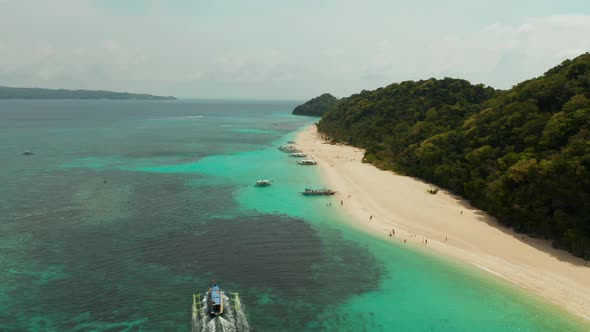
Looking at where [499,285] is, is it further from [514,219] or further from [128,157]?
[128,157]

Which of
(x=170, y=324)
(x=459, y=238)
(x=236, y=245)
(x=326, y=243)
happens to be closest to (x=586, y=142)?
(x=459, y=238)

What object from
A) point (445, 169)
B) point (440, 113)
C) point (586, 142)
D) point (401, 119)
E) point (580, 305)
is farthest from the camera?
point (401, 119)

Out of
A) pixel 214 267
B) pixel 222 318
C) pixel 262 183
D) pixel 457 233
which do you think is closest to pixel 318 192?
pixel 262 183

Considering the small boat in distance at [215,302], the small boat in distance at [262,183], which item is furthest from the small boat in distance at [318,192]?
the small boat in distance at [215,302]

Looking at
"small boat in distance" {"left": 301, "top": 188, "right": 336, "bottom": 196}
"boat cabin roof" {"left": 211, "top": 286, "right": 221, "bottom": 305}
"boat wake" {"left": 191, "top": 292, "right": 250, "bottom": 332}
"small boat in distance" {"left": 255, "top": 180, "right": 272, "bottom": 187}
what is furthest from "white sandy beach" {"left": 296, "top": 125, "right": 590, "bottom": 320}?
"boat cabin roof" {"left": 211, "top": 286, "right": 221, "bottom": 305}

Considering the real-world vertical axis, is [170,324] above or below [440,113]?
below

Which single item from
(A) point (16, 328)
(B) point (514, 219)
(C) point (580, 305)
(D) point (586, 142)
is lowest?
(A) point (16, 328)
